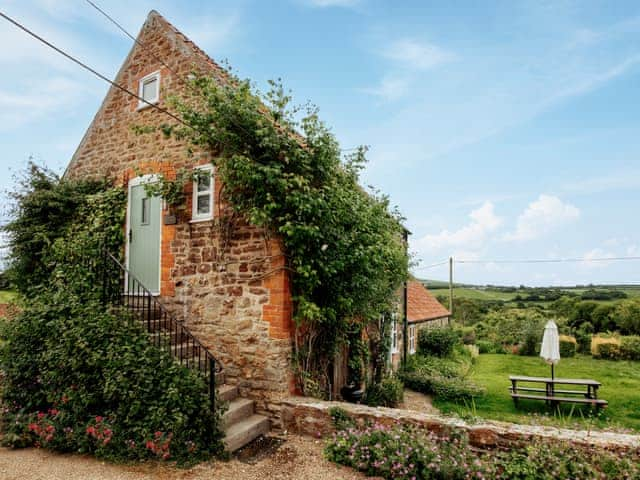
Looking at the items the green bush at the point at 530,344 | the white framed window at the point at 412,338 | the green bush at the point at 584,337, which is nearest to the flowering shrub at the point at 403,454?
the white framed window at the point at 412,338

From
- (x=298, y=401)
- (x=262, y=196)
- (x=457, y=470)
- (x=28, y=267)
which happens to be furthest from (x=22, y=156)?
(x=457, y=470)

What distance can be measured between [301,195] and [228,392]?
11.9 ft

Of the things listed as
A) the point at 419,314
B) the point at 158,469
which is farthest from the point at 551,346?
the point at 158,469

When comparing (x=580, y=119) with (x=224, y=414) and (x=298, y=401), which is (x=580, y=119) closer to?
(x=298, y=401)

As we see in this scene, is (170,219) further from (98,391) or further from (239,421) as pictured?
(239,421)

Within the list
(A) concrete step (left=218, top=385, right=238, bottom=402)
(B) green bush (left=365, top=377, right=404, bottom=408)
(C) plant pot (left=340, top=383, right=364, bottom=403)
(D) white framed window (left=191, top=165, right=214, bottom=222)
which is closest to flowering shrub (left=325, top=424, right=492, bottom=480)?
(A) concrete step (left=218, top=385, right=238, bottom=402)

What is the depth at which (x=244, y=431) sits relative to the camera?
589 centimetres

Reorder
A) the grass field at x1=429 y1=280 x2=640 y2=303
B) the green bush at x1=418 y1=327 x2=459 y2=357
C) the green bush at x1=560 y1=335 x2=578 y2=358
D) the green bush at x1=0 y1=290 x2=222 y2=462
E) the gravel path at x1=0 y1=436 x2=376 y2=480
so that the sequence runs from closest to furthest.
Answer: the gravel path at x1=0 y1=436 x2=376 y2=480 < the green bush at x1=0 y1=290 x2=222 y2=462 < the green bush at x1=418 y1=327 x2=459 y2=357 < the green bush at x1=560 y1=335 x2=578 y2=358 < the grass field at x1=429 y1=280 x2=640 y2=303

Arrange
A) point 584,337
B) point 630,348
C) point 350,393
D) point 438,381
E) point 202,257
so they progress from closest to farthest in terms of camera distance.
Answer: point 202,257
point 350,393
point 438,381
point 630,348
point 584,337

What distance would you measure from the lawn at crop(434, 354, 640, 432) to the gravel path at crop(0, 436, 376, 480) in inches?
92.2

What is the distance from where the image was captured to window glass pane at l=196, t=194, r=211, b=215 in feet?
24.8

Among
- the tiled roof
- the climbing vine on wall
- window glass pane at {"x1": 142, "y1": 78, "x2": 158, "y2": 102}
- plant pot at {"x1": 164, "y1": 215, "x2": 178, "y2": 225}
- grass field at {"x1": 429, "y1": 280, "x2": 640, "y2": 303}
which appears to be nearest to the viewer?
the climbing vine on wall

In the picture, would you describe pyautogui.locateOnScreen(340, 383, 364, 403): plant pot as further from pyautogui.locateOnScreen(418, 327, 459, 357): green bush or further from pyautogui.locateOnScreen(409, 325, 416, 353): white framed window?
pyautogui.locateOnScreen(418, 327, 459, 357): green bush

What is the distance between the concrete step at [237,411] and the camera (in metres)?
6.02
